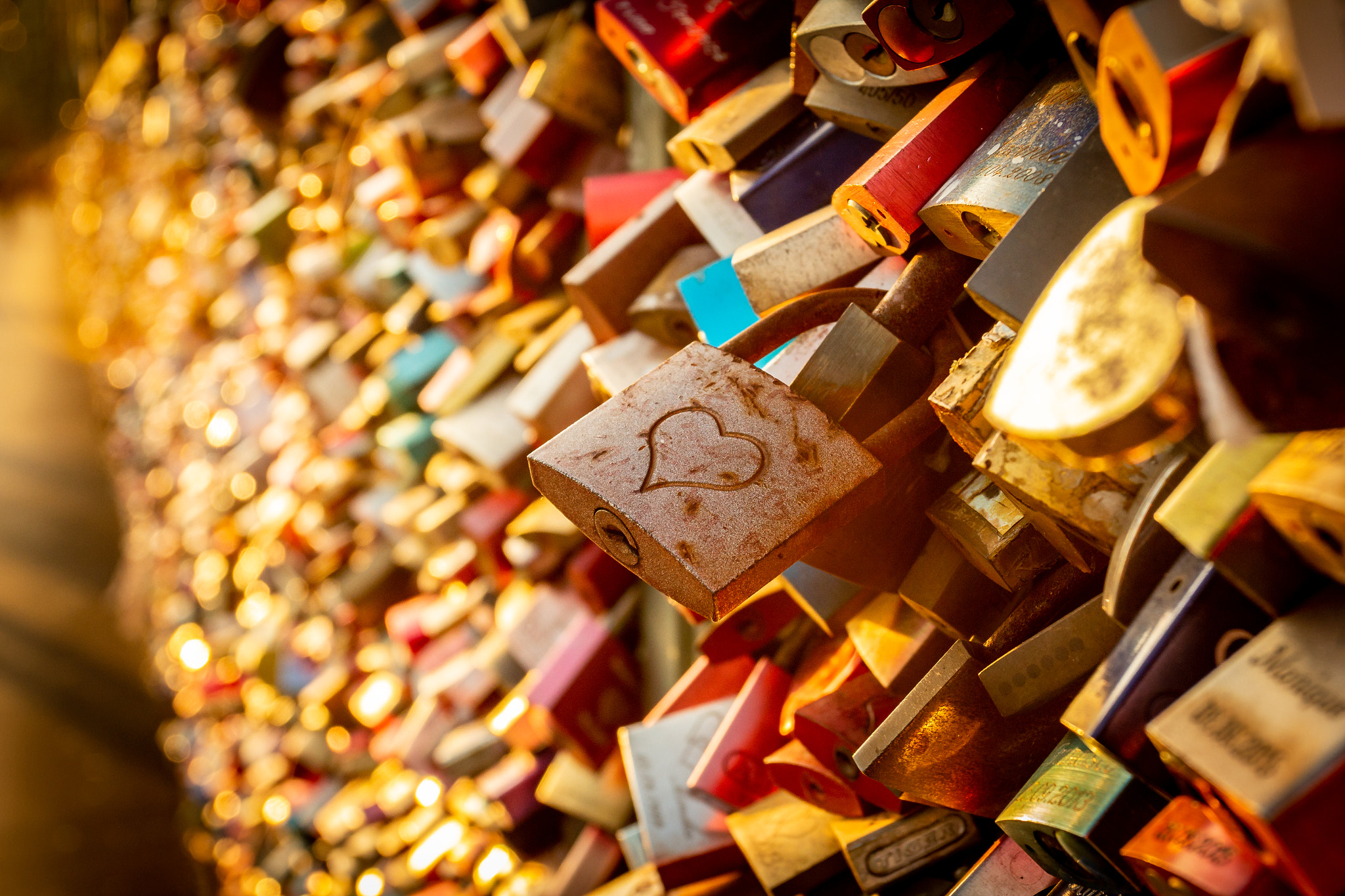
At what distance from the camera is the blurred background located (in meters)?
2.99

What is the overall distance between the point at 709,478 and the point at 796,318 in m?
0.16

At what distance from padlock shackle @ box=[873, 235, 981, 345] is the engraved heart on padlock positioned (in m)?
0.13

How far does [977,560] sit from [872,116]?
35 centimetres

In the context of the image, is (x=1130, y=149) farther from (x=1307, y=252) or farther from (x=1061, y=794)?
(x=1061, y=794)

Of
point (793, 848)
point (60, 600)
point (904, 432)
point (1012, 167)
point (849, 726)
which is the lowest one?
point (60, 600)

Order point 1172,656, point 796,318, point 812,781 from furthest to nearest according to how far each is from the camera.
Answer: point 812,781 → point 796,318 → point 1172,656

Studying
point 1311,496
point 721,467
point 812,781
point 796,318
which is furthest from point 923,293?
point 812,781

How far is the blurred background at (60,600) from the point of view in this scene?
2.99m

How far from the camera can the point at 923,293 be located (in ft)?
1.90

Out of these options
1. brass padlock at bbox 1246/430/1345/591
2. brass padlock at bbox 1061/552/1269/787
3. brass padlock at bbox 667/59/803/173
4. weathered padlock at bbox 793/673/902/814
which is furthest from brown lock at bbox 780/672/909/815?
brass padlock at bbox 667/59/803/173

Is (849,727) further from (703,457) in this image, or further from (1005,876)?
(703,457)

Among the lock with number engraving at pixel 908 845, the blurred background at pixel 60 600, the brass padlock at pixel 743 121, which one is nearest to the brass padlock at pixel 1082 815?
the lock with number engraving at pixel 908 845

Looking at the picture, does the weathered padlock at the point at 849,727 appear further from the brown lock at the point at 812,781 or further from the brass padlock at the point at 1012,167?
the brass padlock at the point at 1012,167

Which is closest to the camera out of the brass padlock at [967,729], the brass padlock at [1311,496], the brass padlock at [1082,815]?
the brass padlock at [1311,496]
